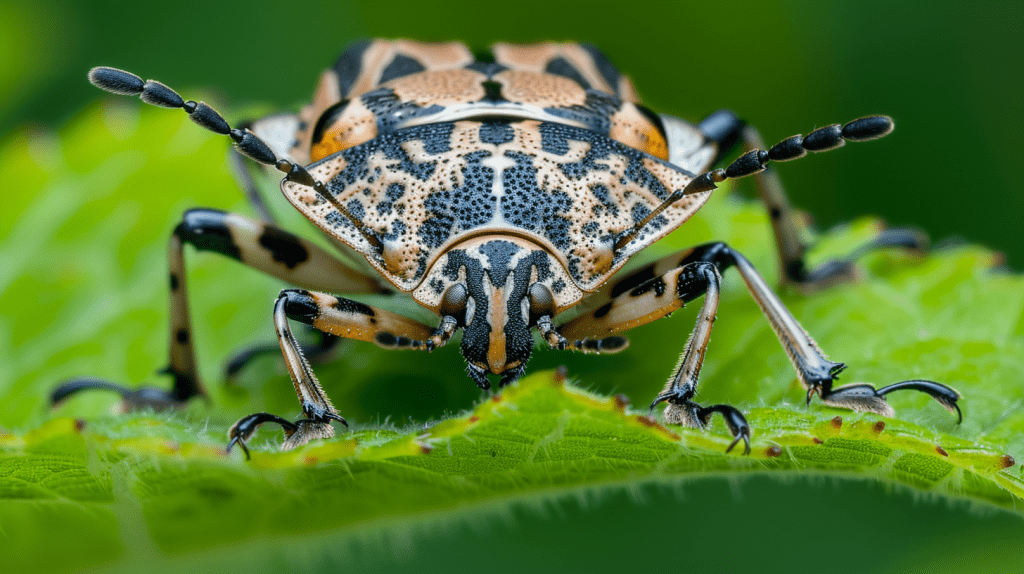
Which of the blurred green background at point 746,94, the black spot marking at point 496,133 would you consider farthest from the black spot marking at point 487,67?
the blurred green background at point 746,94

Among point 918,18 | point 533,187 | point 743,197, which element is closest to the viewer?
point 533,187

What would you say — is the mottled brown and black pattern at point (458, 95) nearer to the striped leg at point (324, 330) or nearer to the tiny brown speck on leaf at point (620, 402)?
the striped leg at point (324, 330)

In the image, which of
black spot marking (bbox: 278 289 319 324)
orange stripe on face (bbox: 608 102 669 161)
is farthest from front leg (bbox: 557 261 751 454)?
black spot marking (bbox: 278 289 319 324)

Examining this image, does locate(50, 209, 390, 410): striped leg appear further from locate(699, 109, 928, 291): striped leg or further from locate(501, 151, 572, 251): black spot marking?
locate(699, 109, 928, 291): striped leg

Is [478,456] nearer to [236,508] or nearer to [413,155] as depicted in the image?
[236,508]

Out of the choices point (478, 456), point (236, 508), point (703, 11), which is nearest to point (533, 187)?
point (478, 456)

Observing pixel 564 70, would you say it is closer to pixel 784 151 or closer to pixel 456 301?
pixel 784 151
